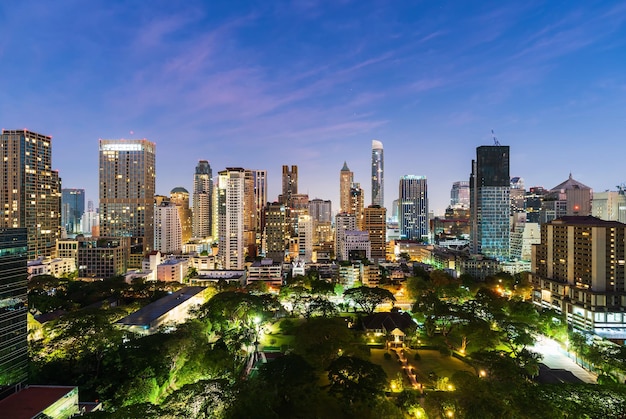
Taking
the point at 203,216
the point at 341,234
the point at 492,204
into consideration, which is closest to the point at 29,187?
the point at 203,216

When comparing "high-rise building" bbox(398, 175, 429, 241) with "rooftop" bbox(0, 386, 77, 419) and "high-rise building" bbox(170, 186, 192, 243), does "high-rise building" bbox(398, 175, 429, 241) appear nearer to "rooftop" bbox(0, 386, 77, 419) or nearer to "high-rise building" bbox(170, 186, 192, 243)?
"high-rise building" bbox(170, 186, 192, 243)

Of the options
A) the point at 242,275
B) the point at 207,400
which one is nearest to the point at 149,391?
the point at 207,400

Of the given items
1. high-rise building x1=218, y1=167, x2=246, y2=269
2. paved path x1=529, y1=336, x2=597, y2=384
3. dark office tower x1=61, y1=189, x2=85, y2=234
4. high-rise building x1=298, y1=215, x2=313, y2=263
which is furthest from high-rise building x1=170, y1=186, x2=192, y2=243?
paved path x1=529, y1=336, x2=597, y2=384

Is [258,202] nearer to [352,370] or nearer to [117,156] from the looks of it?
[117,156]

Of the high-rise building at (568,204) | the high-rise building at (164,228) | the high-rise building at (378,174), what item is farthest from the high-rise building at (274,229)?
the high-rise building at (378,174)

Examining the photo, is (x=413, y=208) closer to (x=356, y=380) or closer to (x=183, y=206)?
(x=183, y=206)

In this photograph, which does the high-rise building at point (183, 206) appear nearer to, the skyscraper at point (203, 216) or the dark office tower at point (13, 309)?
the skyscraper at point (203, 216)
